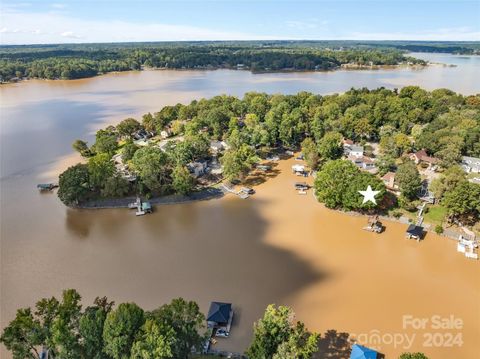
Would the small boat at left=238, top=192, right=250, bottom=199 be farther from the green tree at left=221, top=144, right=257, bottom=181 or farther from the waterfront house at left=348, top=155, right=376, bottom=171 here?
the waterfront house at left=348, top=155, right=376, bottom=171

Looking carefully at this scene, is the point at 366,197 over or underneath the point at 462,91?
underneath

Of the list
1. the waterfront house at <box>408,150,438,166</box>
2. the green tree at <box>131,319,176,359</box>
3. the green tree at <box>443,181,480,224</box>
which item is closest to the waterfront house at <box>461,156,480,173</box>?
the waterfront house at <box>408,150,438,166</box>

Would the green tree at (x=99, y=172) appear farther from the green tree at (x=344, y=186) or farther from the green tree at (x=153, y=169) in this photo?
the green tree at (x=344, y=186)

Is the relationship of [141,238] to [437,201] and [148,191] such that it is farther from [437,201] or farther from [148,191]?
[437,201]

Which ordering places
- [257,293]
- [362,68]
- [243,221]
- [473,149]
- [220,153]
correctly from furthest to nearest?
[362,68] → [220,153] → [473,149] → [243,221] → [257,293]

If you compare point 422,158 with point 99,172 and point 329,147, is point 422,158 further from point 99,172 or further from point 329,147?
point 99,172

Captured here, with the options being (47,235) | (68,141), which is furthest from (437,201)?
(68,141)

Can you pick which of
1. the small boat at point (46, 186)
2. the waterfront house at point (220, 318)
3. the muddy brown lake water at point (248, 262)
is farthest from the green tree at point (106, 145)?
the waterfront house at point (220, 318)

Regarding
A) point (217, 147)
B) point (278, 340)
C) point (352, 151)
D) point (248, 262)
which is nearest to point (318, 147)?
point (352, 151)

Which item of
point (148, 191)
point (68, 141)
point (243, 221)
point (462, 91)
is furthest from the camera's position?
point (462, 91)
